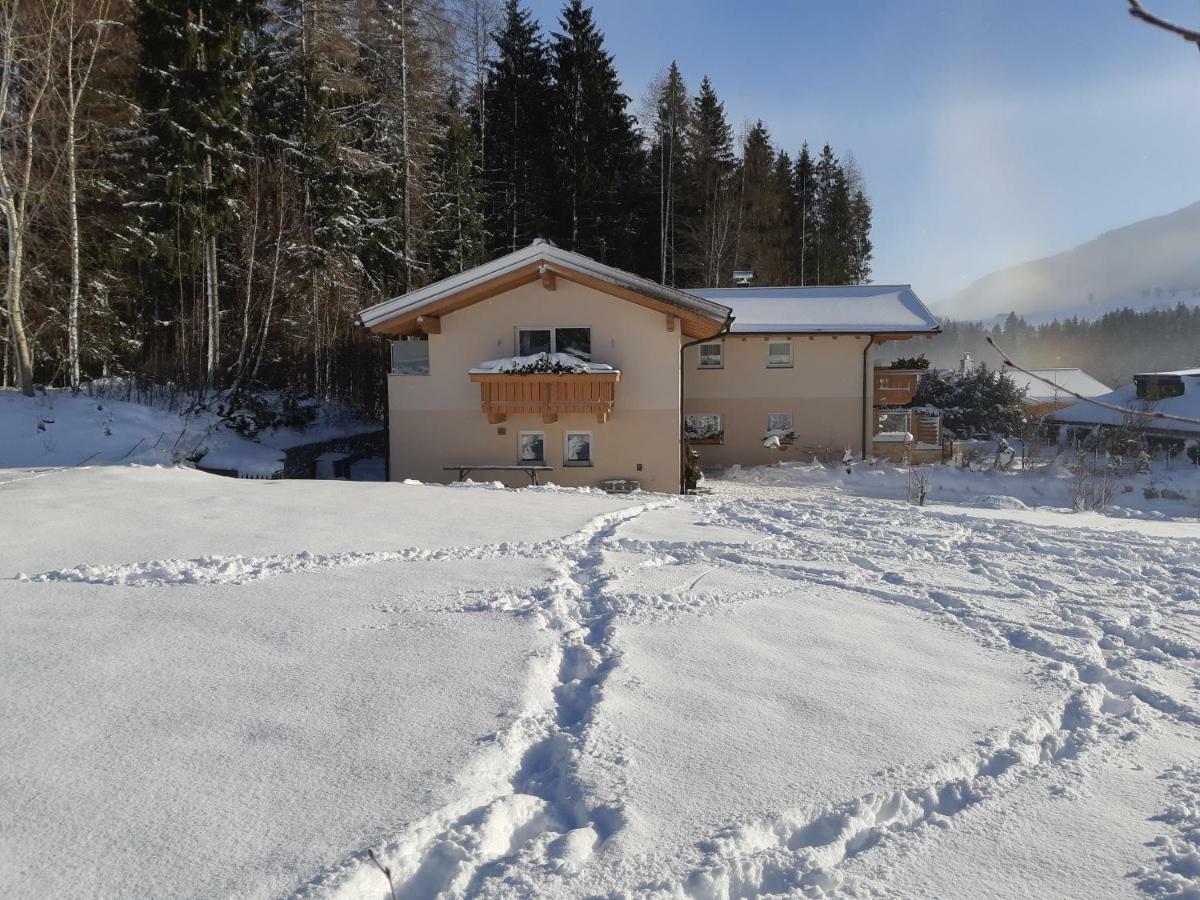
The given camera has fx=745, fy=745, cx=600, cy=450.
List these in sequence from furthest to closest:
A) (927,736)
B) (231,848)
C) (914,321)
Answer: (914,321) → (927,736) → (231,848)

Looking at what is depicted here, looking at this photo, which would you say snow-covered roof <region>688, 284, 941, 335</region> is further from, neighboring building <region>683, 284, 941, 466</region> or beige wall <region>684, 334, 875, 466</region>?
beige wall <region>684, 334, 875, 466</region>

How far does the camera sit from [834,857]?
9.28 feet

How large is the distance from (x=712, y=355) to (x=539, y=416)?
27.6 ft

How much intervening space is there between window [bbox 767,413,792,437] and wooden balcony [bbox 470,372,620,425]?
8551 mm

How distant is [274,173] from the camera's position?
21.6 meters

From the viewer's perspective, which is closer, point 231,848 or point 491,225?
point 231,848

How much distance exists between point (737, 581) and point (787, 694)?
2.70m

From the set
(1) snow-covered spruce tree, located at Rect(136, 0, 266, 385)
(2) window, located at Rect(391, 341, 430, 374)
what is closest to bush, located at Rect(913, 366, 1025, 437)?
(2) window, located at Rect(391, 341, 430, 374)

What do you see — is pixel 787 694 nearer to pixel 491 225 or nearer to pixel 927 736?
pixel 927 736

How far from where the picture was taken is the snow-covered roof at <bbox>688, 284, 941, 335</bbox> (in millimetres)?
21984

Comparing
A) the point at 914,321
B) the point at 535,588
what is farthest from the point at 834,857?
the point at 914,321

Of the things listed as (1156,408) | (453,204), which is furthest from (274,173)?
(1156,408)

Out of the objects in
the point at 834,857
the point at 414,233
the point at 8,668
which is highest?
the point at 414,233

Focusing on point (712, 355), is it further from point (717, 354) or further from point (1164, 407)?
point (1164, 407)
